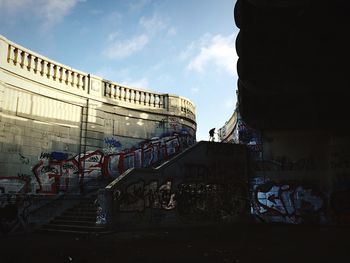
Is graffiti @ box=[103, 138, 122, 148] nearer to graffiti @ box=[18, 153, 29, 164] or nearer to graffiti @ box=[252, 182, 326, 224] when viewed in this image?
graffiti @ box=[18, 153, 29, 164]

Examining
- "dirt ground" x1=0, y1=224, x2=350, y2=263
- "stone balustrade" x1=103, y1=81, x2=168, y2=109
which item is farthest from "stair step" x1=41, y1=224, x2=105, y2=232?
"stone balustrade" x1=103, y1=81, x2=168, y2=109

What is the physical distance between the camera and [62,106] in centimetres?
1458

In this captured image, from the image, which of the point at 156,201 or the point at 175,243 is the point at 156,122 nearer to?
the point at 156,201

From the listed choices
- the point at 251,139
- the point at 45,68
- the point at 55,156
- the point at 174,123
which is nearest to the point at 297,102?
the point at 251,139

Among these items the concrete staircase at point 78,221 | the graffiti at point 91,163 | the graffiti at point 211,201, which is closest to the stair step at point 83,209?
the concrete staircase at point 78,221

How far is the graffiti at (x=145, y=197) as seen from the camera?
12.8m

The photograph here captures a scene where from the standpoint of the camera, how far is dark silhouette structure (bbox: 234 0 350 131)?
8289 mm

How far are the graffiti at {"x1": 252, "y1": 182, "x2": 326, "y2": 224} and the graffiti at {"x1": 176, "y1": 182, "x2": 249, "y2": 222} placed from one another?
2.61ft

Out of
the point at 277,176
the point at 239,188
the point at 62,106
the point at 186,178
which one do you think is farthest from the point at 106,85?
the point at 277,176

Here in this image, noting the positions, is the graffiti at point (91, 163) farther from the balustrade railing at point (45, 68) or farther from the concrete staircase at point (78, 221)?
the balustrade railing at point (45, 68)

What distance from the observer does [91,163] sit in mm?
15211

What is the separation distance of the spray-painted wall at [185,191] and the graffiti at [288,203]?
751 mm

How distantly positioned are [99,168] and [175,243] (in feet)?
21.5

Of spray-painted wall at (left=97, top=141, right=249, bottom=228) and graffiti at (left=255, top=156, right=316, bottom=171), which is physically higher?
graffiti at (left=255, top=156, right=316, bottom=171)
